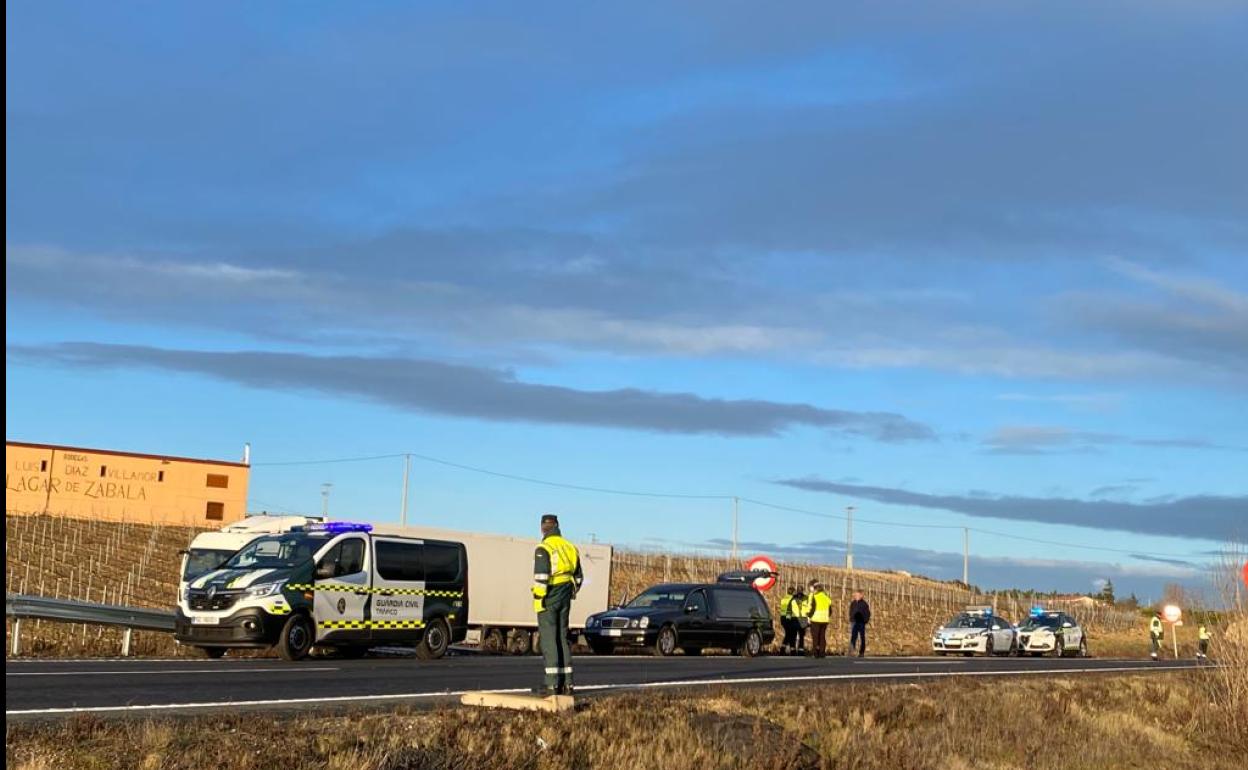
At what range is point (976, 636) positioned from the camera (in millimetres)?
41562

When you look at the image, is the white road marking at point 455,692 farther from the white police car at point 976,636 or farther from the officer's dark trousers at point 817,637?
the white police car at point 976,636

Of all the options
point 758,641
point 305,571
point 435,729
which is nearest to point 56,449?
point 758,641

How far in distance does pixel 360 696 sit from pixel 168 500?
212 feet

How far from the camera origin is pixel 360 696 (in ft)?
54.2

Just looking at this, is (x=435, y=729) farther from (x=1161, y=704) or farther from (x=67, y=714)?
(x=1161, y=704)

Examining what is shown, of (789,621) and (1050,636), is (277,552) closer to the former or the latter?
(789,621)

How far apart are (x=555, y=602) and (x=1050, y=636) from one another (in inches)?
1304

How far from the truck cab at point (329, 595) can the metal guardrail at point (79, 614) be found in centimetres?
100

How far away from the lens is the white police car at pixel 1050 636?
147ft

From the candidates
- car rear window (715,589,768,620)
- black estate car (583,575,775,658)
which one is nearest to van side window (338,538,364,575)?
black estate car (583,575,775,658)

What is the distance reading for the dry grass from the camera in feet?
33.6

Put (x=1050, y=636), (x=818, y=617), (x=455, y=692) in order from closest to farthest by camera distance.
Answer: (x=455, y=692) → (x=818, y=617) → (x=1050, y=636)

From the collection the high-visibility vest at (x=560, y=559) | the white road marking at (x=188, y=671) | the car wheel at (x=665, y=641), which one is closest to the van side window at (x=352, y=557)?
the white road marking at (x=188, y=671)

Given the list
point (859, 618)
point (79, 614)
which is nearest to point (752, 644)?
point (859, 618)
